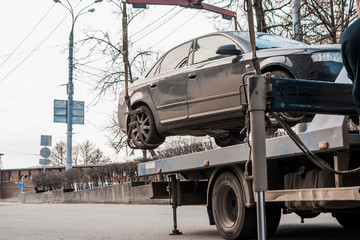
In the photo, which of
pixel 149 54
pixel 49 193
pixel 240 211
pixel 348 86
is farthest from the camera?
pixel 149 54

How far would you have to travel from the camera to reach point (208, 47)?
29.7 ft

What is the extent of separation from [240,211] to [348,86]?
2906mm

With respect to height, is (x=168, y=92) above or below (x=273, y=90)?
above

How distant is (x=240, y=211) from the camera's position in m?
7.19

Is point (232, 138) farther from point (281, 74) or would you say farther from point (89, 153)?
point (89, 153)

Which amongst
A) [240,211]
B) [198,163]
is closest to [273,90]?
[240,211]

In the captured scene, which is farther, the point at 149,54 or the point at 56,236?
the point at 149,54

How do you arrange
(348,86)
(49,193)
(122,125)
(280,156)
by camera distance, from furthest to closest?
(49,193)
(122,125)
(280,156)
(348,86)

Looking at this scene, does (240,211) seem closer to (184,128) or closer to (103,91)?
(184,128)

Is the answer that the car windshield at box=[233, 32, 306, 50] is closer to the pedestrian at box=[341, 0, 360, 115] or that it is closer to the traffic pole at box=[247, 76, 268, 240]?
the traffic pole at box=[247, 76, 268, 240]

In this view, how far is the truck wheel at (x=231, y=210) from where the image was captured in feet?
23.6

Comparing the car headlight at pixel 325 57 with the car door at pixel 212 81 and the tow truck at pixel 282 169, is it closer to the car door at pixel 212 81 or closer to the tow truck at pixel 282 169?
the car door at pixel 212 81

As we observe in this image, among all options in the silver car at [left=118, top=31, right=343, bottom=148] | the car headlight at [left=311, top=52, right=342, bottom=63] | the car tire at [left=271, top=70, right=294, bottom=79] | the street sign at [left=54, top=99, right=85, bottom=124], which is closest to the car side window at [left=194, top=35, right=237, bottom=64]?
the silver car at [left=118, top=31, right=343, bottom=148]

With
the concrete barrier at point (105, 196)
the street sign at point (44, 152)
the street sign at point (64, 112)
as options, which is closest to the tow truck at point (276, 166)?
the concrete barrier at point (105, 196)
